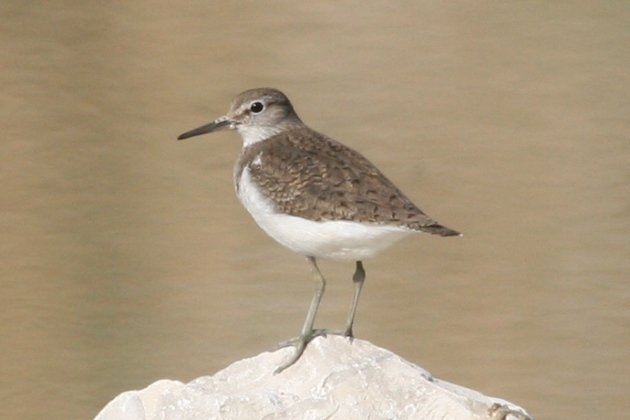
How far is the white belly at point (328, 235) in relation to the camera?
26.0ft

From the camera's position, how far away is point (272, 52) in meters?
15.1

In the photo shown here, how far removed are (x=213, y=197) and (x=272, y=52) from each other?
2.10 meters

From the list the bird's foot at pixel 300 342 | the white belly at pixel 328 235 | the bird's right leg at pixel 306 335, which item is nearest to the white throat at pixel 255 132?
the white belly at pixel 328 235

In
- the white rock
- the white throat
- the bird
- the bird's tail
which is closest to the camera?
the white rock

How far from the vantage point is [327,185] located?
8211 mm

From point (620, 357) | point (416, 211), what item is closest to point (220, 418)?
point (416, 211)

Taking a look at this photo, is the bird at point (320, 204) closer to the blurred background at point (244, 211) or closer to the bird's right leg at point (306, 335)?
the bird's right leg at point (306, 335)

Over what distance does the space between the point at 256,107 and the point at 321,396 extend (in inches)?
86.5

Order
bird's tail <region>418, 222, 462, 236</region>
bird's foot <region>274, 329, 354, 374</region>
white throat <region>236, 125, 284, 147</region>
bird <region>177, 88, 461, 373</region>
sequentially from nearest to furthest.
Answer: bird's foot <region>274, 329, 354, 374</region> < bird's tail <region>418, 222, 462, 236</region> < bird <region>177, 88, 461, 373</region> < white throat <region>236, 125, 284, 147</region>

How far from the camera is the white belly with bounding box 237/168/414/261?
7.93m

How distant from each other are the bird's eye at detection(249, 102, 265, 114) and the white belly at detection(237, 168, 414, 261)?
787 millimetres

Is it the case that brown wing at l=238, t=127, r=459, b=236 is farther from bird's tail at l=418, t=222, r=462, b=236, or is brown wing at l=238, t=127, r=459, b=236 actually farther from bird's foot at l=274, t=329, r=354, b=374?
bird's foot at l=274, t=329, r=354, b=374

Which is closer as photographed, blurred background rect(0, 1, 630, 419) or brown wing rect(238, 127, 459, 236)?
brown wing rect(238, 127, 459, 236)

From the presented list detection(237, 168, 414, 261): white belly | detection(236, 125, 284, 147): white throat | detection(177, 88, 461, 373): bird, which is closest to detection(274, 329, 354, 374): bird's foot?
detection(177, 88, 461, 373): bird
